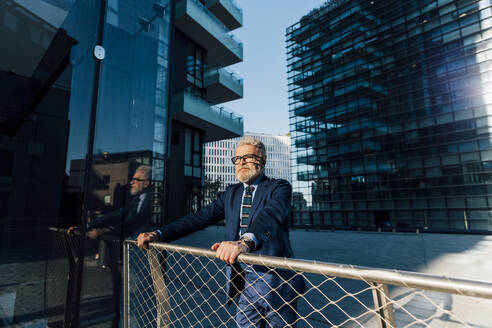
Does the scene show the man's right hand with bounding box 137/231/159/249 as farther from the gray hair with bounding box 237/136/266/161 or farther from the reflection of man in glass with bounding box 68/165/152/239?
the gray hair with bounding box 237/136/266/161

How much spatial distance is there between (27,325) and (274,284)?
2614 mm

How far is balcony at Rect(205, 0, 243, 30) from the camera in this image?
17.1 m

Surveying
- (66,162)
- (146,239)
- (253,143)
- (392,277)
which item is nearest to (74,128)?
(66,162)

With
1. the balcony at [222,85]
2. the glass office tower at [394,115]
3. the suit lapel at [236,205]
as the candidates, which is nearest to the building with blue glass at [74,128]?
the suit lapel at [236,205]

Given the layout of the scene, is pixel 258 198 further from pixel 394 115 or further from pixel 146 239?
pixel 394 115

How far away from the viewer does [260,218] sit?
1.69 m

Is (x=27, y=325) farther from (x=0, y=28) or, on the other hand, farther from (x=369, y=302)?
(x=369, y=302)

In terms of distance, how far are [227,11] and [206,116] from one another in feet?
25.2

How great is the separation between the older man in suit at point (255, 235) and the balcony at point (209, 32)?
1541cm

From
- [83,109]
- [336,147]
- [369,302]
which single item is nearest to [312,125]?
[336,147]

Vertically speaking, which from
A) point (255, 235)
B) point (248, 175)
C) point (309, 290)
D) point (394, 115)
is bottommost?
point (309, 290)

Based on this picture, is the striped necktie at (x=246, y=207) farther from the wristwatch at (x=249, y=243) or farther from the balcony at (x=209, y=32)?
the balcony at (x=209, y=32)

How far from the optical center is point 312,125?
106 ft

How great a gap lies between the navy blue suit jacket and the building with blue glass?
43.7 inches
